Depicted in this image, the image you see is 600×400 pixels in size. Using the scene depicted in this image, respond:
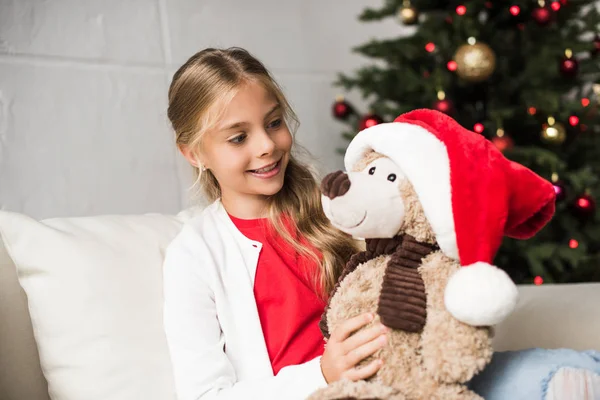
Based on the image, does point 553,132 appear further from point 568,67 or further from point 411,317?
point 411,317

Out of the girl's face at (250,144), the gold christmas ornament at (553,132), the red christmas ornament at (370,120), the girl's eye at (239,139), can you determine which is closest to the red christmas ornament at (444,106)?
the red christmas ornament at (370,120)

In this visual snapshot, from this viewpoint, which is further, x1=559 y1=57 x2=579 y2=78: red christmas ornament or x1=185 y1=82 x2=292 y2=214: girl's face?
x1=559 y1=57 x2=579 y2=78: red christmas ornament

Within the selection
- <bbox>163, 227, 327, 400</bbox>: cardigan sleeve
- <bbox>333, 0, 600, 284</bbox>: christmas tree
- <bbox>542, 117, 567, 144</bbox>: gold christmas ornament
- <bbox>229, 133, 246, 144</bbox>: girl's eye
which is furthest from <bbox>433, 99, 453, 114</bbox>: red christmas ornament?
<bbox>163, 227, 327, 400</bbox>: cardigan sleeve

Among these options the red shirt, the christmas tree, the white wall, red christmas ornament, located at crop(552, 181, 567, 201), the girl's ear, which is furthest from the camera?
the christmas tree

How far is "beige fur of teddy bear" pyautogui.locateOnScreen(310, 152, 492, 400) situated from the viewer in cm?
72

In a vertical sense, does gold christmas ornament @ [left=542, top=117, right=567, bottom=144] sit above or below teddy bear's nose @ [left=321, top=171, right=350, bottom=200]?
A: below

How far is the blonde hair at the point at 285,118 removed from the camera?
113cm

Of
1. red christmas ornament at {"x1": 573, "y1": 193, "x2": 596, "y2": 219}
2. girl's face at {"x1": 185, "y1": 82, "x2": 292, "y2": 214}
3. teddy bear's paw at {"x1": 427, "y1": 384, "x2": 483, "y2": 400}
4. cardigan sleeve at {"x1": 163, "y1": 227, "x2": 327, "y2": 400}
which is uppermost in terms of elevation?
girl's face at {"x1": 185, "y1": 82, "x2": 292, "y2": 214}

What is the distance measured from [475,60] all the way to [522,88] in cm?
27

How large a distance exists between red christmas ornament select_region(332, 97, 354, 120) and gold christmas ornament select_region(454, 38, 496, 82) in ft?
1.57

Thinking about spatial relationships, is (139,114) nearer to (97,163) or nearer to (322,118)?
(97,163)

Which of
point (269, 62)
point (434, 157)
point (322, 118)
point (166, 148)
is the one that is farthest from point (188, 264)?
point (322, 118)

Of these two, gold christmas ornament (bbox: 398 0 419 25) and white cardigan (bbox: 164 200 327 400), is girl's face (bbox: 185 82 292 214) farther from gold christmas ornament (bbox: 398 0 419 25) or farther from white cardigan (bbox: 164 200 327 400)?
gold christmas ornament (bbox: 398 0 419 25)

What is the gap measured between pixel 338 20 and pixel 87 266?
1760mm
